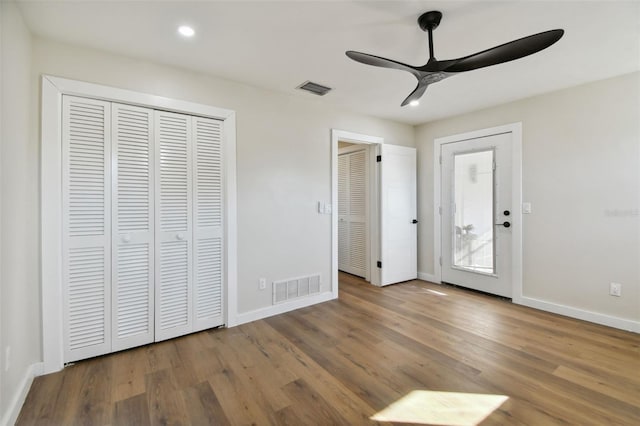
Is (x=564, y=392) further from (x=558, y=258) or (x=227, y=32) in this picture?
(x=227, y=32)

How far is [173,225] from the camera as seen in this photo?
2.64m

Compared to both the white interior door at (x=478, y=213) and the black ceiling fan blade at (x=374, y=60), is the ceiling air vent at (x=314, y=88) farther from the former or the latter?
the white interior door at (x=478, y=213)

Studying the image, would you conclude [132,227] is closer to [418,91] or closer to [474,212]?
[418,91]

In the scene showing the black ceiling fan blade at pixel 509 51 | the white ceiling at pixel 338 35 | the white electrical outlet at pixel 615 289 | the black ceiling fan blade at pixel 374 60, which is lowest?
the white electrical outlet at pixel 615 289

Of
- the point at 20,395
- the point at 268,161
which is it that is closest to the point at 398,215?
the point at 268,161

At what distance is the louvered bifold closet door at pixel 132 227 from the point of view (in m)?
2.39

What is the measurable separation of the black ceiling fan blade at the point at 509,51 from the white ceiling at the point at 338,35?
0.34 metres

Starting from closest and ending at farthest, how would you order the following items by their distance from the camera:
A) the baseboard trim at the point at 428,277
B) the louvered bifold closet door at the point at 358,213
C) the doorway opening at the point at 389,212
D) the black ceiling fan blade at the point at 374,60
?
the black ceiling fan blade at the point at 374,60 < the doorway opening at the point at 389,212 < the baseboard trim at the point at 428,277 < the louvered bifold closet door at the point at 358,213

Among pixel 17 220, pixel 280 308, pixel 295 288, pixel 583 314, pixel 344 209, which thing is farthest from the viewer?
pixel 344 209

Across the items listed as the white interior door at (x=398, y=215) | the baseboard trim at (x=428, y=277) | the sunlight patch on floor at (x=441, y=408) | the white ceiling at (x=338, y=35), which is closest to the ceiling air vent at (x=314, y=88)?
the white ceiling at (x=338, y=35)

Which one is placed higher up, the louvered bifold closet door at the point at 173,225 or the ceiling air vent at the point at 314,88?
the ceiling air vent at the point at 314,88

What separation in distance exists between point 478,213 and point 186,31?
381cm

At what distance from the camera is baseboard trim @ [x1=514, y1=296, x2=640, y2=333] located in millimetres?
2791

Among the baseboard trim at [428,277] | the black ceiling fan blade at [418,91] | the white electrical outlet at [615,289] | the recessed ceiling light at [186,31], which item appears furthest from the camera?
the baseboard trim at [428,277]
